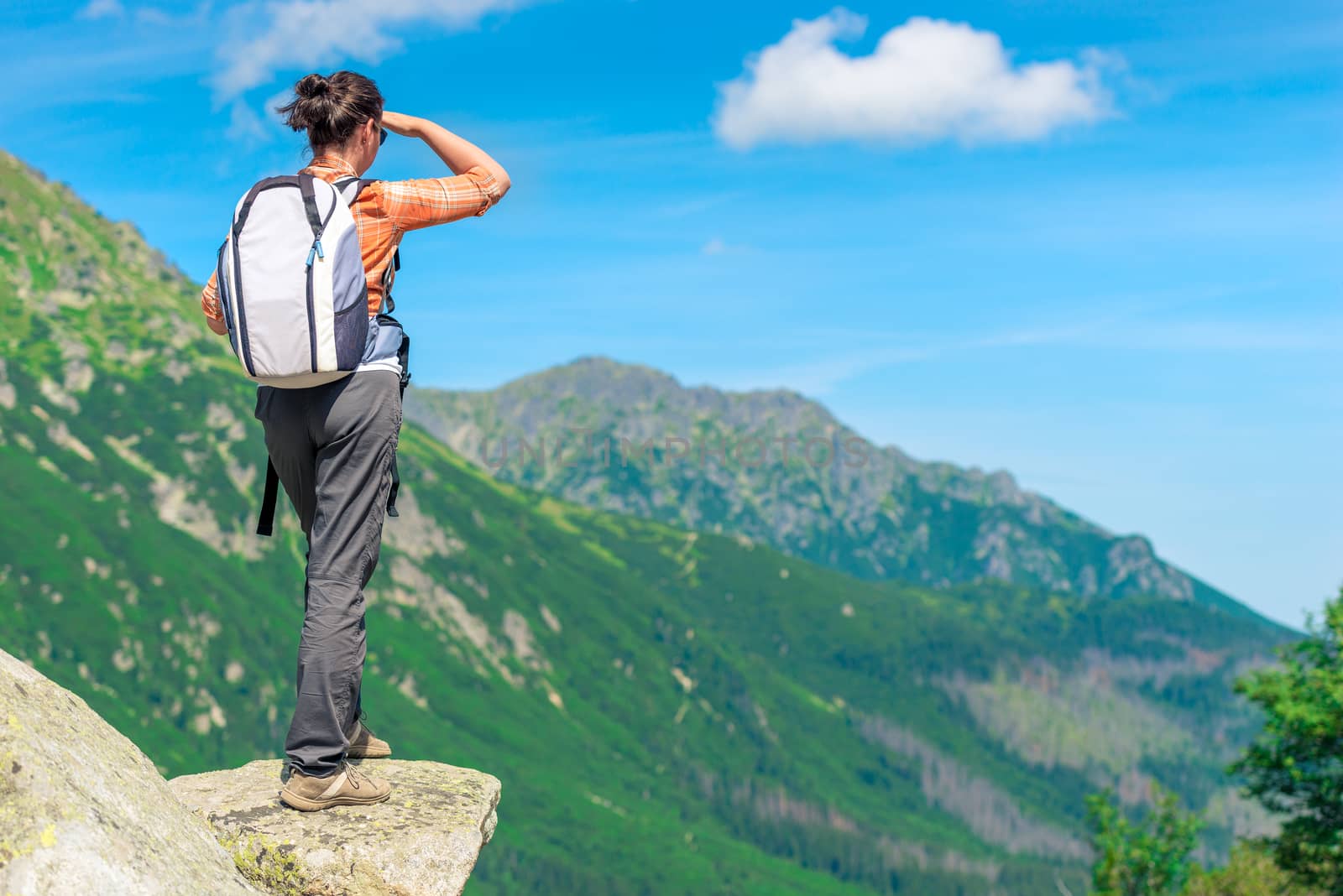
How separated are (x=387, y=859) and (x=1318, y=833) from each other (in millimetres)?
34739

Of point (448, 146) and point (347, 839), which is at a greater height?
point (448, 146)

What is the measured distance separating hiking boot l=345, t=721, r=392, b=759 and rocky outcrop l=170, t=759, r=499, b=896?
0.82 metres

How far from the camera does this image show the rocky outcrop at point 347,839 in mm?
9898

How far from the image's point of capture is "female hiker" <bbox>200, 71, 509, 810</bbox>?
965 cm

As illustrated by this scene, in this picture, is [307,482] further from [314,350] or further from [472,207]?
[472,207]

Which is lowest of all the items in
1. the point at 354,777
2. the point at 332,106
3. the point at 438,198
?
the point at 354,777

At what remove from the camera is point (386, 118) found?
10.3 metres

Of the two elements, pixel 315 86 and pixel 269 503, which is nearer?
pixel 315 86

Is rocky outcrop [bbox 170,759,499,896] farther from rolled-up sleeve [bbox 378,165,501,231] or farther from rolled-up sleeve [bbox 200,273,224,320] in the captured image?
rolled-up sleeve [bbox 378,165,501,231]

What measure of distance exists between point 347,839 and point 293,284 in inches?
209

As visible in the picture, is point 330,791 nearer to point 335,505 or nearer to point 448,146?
point 335,505

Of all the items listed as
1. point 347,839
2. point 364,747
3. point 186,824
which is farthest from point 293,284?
point 364,747

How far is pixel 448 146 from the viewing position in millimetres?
10469

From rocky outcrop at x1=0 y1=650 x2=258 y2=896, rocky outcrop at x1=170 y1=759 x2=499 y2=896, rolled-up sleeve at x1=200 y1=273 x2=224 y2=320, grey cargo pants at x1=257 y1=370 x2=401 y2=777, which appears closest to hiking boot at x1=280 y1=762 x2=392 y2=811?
rocky outcrop at x1=170 y1=759 x2=499 y2=896
